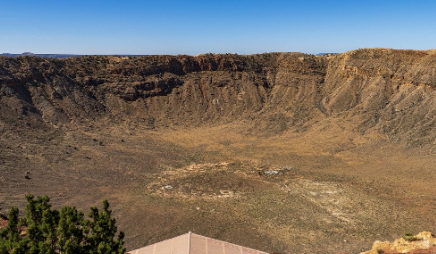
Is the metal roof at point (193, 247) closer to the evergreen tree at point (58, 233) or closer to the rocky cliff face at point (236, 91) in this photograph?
the evergreen tree at point (58, 233)

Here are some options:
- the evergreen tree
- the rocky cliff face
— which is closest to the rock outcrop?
the evergreen tree

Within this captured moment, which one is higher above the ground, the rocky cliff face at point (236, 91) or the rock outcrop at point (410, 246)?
the rocky cliff face at point (236, 91)

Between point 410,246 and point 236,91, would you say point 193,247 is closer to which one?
point 410,246

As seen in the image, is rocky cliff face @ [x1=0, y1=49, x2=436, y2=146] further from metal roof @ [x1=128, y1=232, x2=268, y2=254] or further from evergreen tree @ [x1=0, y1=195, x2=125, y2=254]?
metal roof @ [x1=128, y1=232, x2=268, y2=254]

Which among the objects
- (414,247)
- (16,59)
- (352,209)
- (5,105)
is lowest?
(352,209)

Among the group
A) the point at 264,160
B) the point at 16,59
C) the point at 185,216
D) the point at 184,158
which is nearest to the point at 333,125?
the point at 264,160

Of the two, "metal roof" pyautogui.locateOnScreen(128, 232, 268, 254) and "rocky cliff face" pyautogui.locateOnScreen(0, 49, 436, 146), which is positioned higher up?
"rocky cliff face" pyautogui.locateOnScreen(0, 49, 436, 146)

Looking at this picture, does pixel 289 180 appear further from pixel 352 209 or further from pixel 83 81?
pixel 83 81

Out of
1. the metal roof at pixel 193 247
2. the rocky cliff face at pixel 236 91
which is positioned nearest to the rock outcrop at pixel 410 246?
the metal roof at pixel 193 247
